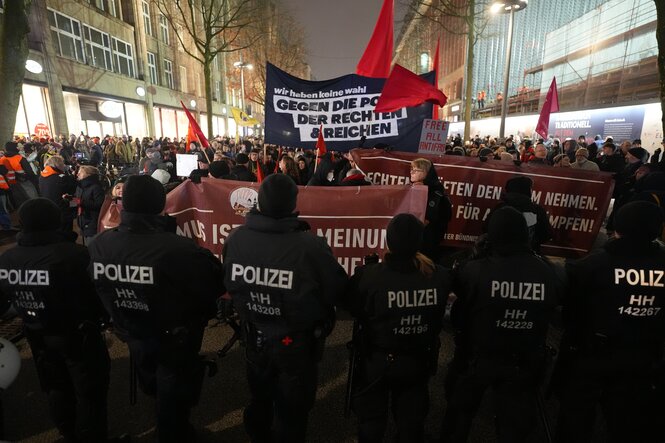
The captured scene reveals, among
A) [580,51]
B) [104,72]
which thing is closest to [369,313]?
[104,72]

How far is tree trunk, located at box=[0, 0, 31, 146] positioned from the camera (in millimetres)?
10672

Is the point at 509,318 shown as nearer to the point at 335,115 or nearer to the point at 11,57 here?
the point at 335,115

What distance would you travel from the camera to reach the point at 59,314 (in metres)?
2.62

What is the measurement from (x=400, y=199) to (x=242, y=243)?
6.74 feet

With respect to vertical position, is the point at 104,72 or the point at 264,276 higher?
the point at 104,72

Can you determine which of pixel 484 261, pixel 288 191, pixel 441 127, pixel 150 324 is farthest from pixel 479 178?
pixel 150 324

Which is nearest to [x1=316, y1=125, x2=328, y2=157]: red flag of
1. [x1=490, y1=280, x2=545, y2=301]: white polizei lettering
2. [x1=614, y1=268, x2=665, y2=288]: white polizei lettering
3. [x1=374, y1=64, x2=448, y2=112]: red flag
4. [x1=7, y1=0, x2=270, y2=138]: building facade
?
[x1=374, y1=64, x2=448, y2=112]: red flag

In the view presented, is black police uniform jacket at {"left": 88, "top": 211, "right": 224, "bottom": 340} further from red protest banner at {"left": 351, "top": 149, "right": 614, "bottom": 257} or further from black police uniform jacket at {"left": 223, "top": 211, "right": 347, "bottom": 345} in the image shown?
red protest banner at {"left": 351, "top": 149, "right": 614, "bottom": 257}

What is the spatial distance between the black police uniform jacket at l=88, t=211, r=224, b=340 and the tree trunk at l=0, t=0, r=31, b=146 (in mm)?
12140

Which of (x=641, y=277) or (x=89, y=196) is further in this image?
(x=89, y=196)

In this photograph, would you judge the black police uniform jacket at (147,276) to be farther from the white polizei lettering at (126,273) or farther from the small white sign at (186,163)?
the small white sign at (186,163)

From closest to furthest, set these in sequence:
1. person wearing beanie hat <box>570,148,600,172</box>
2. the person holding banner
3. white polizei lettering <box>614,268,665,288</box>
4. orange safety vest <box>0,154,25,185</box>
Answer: white polizei lettering <box>614,268,665,288</box> < the person holding banner < person wearing beanie hat <box>570,148,600,172</box> < orange safety vest <box>0,154,25,185</box>

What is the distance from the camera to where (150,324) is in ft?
8.29

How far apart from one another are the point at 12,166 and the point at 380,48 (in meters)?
8.84
